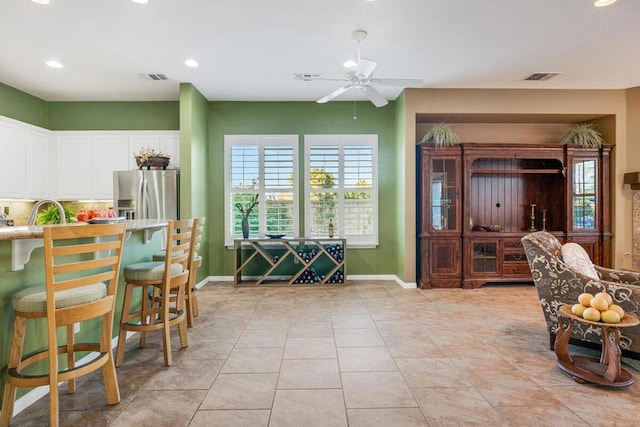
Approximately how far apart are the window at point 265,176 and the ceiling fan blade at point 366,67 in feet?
8.28

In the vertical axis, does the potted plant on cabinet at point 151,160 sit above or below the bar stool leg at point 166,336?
above

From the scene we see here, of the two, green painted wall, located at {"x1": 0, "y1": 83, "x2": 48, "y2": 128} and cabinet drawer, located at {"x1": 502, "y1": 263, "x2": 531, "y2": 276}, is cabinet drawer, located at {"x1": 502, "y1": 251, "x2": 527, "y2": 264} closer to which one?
cabinet drawer, located at {"x1": 502, "y1": 263, "x2": 531, "y2": 276}

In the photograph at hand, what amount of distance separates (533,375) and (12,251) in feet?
11.6

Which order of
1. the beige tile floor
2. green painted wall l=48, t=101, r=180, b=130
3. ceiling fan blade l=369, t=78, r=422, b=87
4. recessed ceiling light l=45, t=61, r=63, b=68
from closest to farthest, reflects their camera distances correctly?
the beige tile floor, ceiling fan blade l=369, t=78, r=422, b=87, recessed ceiling light l=45, t=61, r=63, b=68, green painted wall l=48, t=101, r=180, b=130

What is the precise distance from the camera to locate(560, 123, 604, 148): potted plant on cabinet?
17.2ft

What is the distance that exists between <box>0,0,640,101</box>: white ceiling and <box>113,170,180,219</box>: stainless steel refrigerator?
1.31 metres

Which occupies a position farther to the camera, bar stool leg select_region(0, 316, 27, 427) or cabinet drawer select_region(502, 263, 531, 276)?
cabinet drawer select_region(502, 263, 531, 276)

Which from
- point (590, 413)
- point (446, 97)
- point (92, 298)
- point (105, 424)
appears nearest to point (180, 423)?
point (105, 424)

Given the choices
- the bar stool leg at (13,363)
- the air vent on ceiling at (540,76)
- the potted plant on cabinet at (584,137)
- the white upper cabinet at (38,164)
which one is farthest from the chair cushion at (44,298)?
the potted plant on cabinet at (584,137)

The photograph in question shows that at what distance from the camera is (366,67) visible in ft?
10.6

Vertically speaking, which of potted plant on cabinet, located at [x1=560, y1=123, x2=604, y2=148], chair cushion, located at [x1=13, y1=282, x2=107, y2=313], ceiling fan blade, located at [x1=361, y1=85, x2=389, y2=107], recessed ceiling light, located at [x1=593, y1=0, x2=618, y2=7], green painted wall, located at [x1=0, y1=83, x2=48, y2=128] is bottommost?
chair cushion, located at [x1=13, y1=282, x2=107, y2=313]

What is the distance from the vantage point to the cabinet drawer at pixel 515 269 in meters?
5.24

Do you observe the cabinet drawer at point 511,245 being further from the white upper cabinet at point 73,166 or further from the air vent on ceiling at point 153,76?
the white upper cabinet at point 73,166

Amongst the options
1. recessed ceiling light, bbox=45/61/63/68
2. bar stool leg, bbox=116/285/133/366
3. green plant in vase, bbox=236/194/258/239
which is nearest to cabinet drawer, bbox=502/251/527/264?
green plant in vase, bbox=236/194/258/239
